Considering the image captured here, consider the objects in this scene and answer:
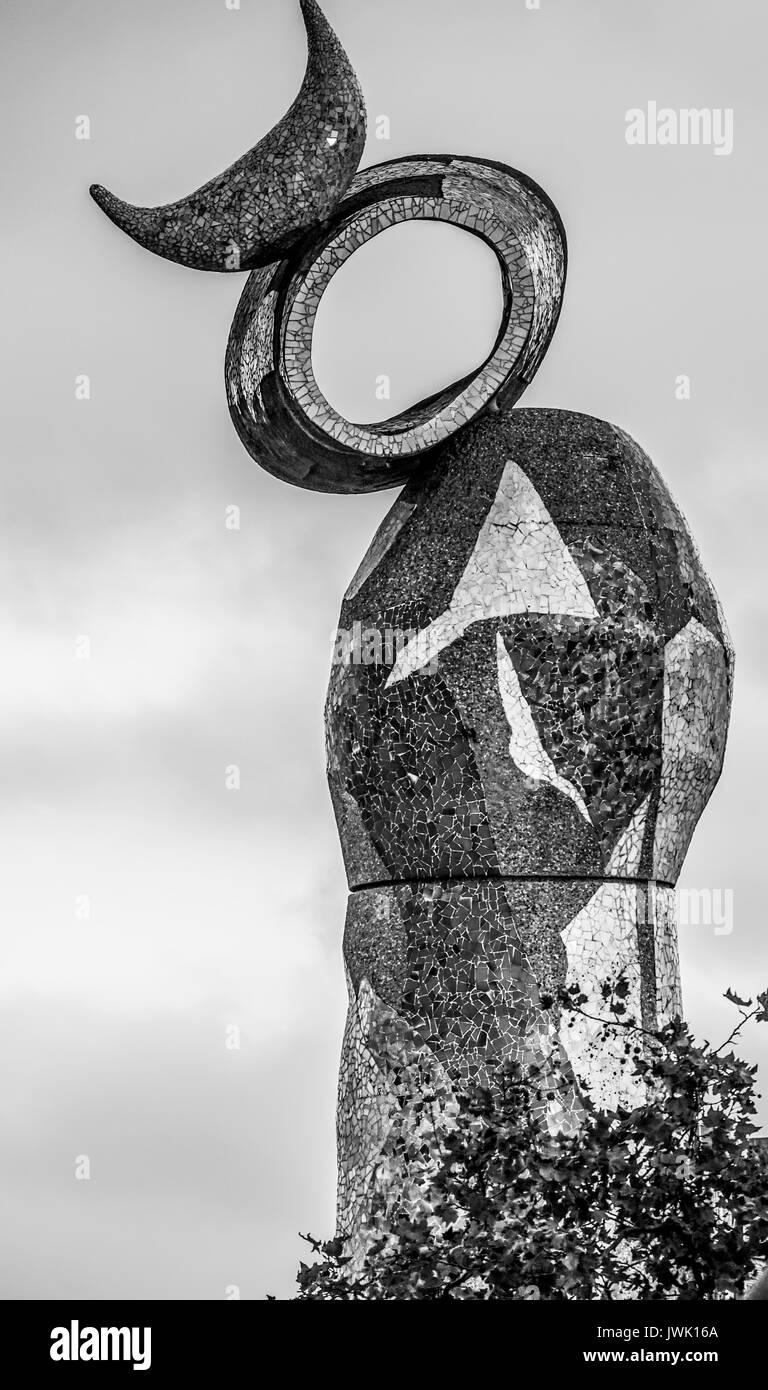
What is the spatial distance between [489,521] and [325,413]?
3.27ft

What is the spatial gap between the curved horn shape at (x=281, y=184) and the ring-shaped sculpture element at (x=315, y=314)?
0.80ft

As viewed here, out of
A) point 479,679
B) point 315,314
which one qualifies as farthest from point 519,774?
point 315,314

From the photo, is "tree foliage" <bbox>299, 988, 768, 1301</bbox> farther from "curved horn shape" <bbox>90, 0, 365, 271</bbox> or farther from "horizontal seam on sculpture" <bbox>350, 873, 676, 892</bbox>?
"curved horn shape" <bbox>90, 0, 365, 271</bbox>

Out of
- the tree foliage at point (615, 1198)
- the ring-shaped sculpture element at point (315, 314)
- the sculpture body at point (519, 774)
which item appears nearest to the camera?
the tree foliage at point (615, 1198)

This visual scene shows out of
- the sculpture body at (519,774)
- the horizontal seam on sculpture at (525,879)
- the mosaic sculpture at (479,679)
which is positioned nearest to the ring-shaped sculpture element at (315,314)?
the mosaic sculpture at (479,679)

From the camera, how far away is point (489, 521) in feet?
29.8

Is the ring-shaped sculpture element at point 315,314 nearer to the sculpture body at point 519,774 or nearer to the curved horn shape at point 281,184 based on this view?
the curved horn shape at point 281,184

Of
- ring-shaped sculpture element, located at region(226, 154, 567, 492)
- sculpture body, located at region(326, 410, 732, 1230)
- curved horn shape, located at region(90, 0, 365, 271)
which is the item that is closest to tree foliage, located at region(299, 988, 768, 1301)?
sculpture body, located at region(326, 410, 732, 1230)

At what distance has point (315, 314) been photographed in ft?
31.0

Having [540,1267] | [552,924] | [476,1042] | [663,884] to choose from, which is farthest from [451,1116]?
[540,1267]

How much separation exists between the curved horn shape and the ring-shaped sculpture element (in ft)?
0.80

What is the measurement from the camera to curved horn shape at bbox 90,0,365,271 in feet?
30.1

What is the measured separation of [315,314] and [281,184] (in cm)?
63

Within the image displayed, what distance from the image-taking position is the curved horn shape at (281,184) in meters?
9.16
